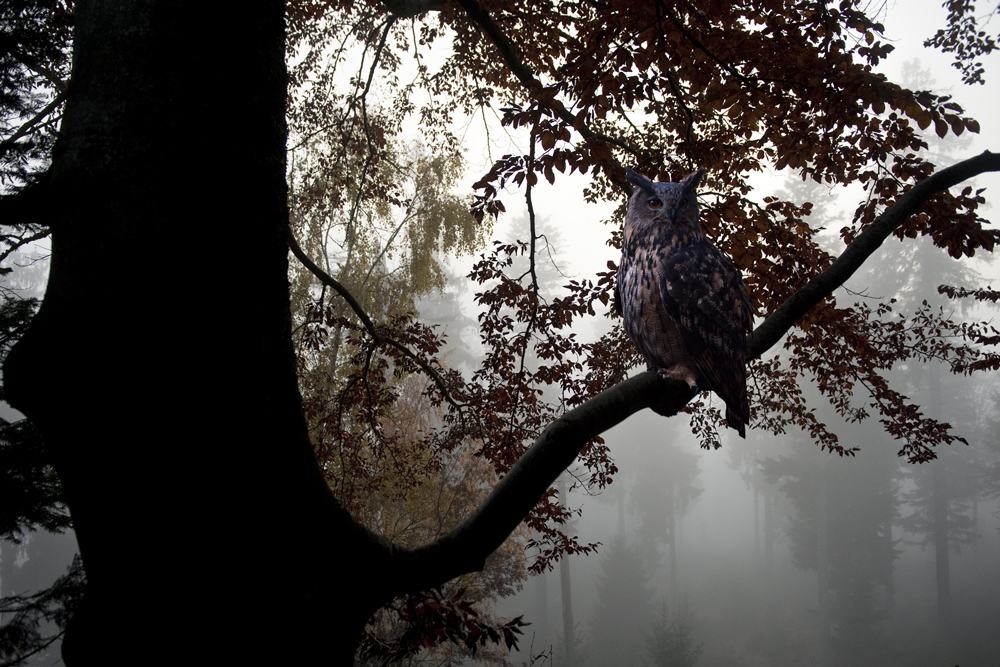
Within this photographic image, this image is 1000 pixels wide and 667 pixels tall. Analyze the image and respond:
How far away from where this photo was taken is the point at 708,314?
236 cm

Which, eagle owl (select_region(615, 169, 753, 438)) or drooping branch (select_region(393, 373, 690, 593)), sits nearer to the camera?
drooping branch (select_region(393, 373, 690, 593))

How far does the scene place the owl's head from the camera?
8.18 feet

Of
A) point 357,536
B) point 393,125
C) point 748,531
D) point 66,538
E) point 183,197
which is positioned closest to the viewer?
point 183,197

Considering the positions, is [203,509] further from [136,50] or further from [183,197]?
[136,50]

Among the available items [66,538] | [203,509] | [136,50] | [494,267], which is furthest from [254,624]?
[66,538]

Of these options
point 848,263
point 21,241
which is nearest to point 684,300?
point 848,263

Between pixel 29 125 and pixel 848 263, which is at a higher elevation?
pixel 29 125

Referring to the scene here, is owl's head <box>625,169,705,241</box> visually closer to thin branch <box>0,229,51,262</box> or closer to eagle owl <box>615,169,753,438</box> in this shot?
eagle owl <box>615,169,753,438</box>

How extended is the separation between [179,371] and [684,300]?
205 centimetres

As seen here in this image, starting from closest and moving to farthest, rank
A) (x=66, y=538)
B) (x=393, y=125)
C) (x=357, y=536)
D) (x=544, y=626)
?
(x=357, y=536)
(x=393, y=125)
(x=544, y=626)
(x=66, y=538)

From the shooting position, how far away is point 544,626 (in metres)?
20.7

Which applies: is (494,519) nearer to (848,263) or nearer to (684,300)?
(684,300)

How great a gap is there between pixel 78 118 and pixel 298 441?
35.7 inches

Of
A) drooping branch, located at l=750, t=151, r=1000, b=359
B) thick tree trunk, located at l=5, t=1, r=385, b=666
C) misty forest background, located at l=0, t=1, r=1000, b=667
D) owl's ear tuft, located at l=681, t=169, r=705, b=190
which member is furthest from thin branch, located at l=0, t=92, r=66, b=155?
misty forest background, located at l=0, t=1, r=1000, b=667
